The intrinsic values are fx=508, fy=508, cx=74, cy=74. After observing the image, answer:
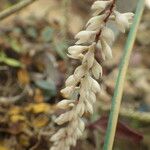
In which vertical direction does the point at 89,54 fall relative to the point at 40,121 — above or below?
above

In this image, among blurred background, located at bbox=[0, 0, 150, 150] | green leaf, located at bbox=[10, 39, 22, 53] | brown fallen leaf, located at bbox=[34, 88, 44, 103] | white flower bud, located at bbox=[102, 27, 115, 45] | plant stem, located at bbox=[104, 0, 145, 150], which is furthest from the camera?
green leaf, located at bbox=[10, 39, 22, 53]

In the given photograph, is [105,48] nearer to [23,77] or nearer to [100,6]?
[100,6]

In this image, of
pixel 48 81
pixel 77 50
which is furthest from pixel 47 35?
pixel 77 50

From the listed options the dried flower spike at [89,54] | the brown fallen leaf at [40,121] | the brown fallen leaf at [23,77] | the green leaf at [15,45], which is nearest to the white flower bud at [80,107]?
the dried flower spike at [89,54]

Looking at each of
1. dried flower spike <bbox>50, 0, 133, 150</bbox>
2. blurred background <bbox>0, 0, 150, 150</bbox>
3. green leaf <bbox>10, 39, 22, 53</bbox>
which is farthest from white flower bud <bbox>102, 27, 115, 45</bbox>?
green leaf <bbox>10, 39, 22, 53</bbox>

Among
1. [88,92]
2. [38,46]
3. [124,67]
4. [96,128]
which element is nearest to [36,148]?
[96,128]

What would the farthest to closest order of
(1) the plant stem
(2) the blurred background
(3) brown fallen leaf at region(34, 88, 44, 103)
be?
1. (3) brown fallen leaf at region(34, 88, 44, 103)
2. (2) the blurred background
3. (1) the plant stem

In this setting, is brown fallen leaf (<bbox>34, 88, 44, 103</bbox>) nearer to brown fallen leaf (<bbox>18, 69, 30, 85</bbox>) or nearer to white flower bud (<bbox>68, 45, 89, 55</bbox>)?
brown fallen leaf (<bbox>18, 69, 30, 85</bbox>)

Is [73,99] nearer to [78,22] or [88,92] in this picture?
[88,92]
